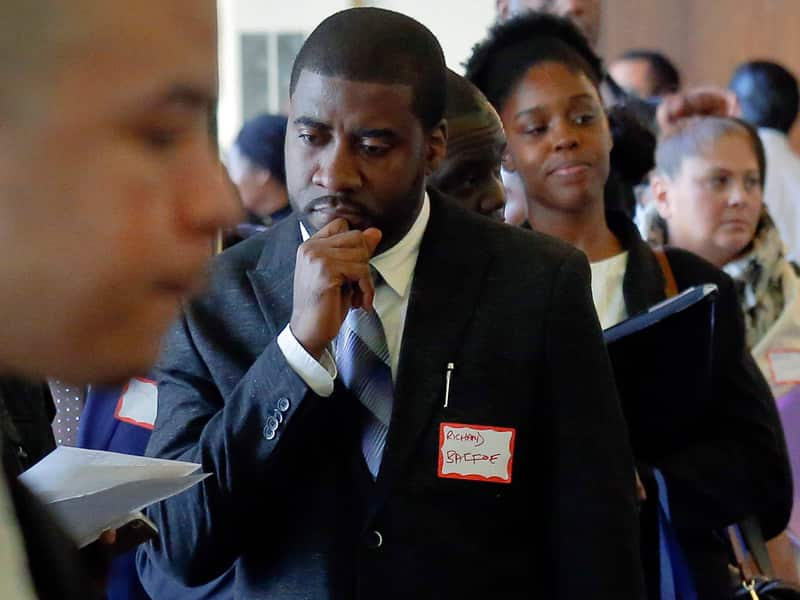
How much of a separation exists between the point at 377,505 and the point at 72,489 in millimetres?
418

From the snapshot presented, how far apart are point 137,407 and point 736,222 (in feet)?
5.84

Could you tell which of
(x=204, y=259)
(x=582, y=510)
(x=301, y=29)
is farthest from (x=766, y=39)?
(x=204, y=259)

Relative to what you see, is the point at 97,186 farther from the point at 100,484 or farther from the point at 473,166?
the point at 473,166

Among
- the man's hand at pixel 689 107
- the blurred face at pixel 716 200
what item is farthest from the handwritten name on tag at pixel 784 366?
the man's hand at pixel 689 107

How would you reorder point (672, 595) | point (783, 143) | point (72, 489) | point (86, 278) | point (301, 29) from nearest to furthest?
point (86, 278) < point (72, 489) < point (672, 595) < point (783, 143) < point (301, 29)

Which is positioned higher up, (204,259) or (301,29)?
(301,29)

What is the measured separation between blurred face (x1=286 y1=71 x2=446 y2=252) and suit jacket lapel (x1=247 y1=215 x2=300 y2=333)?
9 centimetres

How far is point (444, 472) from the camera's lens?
184cm

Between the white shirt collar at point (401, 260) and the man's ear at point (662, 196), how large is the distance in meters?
1.82

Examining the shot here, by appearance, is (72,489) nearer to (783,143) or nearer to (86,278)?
(86,278)

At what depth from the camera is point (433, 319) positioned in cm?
192

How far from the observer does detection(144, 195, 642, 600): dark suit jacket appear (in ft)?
6.00

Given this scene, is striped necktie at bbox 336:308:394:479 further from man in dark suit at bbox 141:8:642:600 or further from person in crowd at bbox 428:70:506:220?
person in crowd at bbox 428:70:506:220

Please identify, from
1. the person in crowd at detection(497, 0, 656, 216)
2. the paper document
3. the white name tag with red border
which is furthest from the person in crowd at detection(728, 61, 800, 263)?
the paper document
